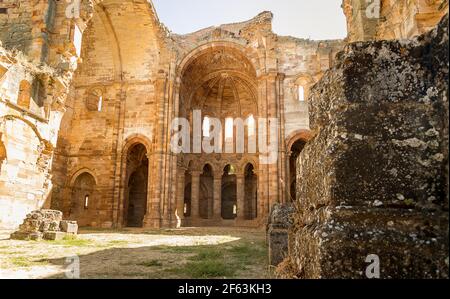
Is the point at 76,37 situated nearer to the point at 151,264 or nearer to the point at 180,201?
the point at 180,201

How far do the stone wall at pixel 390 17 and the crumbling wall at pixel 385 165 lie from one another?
11.3ft

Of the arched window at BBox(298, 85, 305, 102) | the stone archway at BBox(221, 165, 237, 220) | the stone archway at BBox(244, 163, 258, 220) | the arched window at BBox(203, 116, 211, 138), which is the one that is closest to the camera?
the arched window at BBox(298, 85, 305, 102)

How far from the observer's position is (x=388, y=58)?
5.82 feet

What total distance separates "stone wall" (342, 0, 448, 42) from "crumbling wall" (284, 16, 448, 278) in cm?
346

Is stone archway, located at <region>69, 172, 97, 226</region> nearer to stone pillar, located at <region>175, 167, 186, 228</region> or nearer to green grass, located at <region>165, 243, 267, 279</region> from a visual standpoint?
stone pillar, located at <region>175, 167, 186, 228</region>

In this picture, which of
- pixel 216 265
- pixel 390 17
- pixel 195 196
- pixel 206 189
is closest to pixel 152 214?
pixel 195 196

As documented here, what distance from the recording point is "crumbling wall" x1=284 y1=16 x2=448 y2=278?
58.3 inches

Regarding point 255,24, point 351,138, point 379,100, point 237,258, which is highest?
point 255,24

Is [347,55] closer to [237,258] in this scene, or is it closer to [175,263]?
[175,263]

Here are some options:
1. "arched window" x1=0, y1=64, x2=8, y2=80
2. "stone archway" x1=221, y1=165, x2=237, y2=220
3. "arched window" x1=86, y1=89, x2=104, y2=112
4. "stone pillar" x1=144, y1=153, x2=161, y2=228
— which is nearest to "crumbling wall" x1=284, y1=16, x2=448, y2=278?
"arched window" x1=0, y1=64, x2=8, y2=80

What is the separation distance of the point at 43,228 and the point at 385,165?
9.42 meters

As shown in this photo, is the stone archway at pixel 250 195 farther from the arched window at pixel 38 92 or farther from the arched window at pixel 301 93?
the arched window at pixel 38 92
